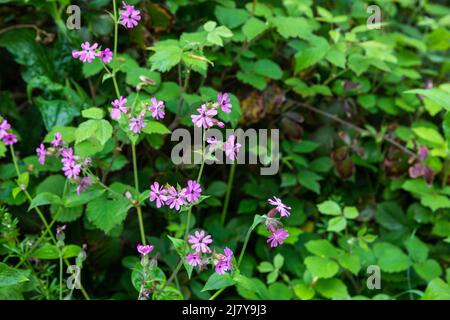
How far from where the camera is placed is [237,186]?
5.82 feet

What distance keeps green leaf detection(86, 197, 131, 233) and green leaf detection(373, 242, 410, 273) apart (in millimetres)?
719

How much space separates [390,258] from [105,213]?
78 cm

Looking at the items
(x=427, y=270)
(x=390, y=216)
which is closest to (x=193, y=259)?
(x=427, y=270)

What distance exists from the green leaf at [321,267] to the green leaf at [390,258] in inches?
6.3

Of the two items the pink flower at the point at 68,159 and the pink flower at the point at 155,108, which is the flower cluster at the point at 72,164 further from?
the pink flower at the point at 155,108

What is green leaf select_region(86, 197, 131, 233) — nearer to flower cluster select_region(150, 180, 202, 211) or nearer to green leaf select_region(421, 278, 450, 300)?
flower cluster select_region(150, 180, 202, 211)

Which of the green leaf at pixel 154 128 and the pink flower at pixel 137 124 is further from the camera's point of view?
the green leaf at pixel 154 128

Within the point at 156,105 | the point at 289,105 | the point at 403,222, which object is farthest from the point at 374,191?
the point at 156,105

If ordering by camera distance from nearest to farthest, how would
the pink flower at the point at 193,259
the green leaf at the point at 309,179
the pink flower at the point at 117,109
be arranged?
the pink flower at the point at 193,259
the pink flower at the point at 117,109
the green leaf at the point at 309,179

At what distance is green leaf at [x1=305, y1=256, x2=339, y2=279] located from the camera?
4.63 feet

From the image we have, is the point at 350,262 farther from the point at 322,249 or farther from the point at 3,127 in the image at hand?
the point at 3,127

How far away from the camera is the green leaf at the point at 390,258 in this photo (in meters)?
1.52

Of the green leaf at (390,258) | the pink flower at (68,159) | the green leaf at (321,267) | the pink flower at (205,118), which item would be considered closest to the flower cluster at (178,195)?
the pink flower at (205,118)

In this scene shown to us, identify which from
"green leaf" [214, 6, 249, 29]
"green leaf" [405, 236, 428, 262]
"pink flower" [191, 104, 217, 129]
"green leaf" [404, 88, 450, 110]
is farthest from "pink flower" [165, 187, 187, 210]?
"green leaf" [405, 236, 428, 262]
